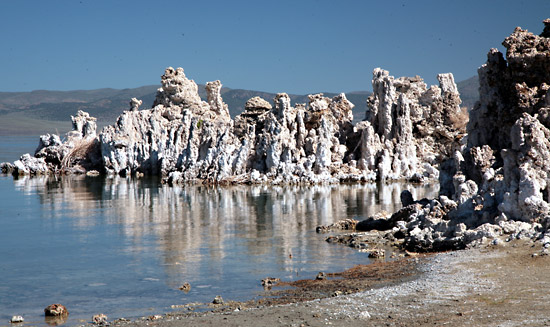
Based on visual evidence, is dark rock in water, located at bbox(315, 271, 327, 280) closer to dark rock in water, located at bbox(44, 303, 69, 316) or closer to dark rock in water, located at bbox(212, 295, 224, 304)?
dark rock in water, located at bbox(212, 295, 224, 304)

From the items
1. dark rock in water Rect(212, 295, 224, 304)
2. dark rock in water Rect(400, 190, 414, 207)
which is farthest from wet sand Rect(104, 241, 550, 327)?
dark rock in water Rect(400, 190, 414, 207)

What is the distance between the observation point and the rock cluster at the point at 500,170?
23.1 meters

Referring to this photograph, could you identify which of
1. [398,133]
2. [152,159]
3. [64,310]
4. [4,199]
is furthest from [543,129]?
[152,159]

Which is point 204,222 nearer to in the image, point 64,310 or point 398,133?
point 64,310

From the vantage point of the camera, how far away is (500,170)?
25828mm

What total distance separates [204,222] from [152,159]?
1673 inches

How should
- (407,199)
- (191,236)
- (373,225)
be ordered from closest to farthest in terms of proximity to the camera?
(191,236)
(373,225)
(407,199)

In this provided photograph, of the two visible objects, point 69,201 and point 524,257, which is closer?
point 524,257

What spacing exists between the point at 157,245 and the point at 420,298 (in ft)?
51.3

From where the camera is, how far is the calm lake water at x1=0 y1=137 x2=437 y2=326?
2052 centimetres

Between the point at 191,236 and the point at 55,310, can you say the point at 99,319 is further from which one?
the point at 191,236

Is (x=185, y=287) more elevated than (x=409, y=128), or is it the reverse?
(x=409, y=128)

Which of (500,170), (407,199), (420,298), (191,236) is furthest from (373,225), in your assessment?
(420,298)

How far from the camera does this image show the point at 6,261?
26.7 meters
